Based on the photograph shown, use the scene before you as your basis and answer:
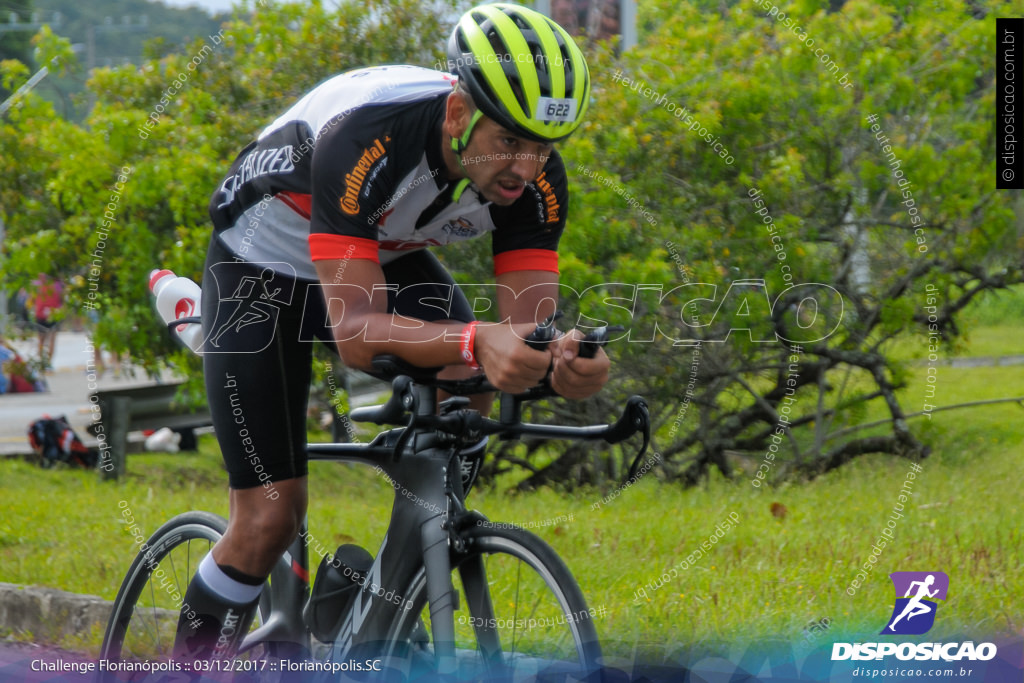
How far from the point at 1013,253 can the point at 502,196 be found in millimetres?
4525

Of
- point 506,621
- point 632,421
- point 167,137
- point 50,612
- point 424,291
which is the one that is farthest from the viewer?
point 167,137

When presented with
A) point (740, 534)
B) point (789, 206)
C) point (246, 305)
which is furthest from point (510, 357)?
point (789, 206)

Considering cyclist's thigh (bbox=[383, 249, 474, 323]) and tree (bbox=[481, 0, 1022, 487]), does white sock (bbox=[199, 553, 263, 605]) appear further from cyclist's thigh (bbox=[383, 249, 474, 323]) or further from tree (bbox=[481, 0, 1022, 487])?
tree (bbox=[481, 0, 1022, 487])

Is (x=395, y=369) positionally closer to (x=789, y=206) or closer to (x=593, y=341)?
(x=593, y=341)

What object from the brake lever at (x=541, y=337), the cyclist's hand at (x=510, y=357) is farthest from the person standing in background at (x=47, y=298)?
the brake lever at (x=541, y=337)

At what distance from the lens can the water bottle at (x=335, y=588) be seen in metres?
2.72

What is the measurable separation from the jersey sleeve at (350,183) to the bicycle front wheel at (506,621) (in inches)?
26.2

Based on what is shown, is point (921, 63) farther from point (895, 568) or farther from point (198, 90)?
point (198, 90)

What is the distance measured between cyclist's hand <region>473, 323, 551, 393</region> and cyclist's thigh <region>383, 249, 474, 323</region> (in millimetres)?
821

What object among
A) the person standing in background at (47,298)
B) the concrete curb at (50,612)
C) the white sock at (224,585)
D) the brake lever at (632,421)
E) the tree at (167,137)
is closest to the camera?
the brake lever at (632,421)

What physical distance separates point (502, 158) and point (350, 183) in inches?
12.7


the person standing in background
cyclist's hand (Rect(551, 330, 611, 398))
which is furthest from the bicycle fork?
the person standing in background

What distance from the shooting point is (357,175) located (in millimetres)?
2320

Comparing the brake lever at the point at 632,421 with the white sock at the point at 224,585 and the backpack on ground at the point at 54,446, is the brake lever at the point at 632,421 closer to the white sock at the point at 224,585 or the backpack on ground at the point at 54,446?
the white sock at the point at 224,585
